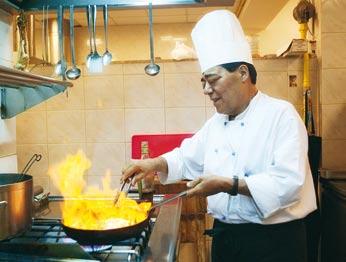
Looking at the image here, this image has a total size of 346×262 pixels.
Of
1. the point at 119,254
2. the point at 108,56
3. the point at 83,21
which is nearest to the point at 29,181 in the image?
the point at 119,254

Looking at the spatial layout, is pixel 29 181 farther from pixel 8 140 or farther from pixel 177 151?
pixel 177 151

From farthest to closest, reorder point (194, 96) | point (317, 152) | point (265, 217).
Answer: point (194, 96) → point (317, 152) → point (265, 217)

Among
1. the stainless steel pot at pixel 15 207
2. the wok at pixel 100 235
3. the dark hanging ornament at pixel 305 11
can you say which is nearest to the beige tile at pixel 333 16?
the dark hanging ornament at pixel 305 11

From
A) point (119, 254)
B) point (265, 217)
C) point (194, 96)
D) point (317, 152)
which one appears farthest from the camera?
point (194, 96)

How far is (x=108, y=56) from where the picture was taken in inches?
88.0

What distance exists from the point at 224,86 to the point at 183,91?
4.37 feet

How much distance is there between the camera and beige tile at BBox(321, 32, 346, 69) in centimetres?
251

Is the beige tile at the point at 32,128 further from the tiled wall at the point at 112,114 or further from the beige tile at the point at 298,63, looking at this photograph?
the beige tile at the point at 298,63

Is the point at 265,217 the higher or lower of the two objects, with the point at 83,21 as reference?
lower

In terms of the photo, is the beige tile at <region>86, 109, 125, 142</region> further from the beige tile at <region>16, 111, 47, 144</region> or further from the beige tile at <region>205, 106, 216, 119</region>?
the beige tile at <region>205, 106, 216, 119</region>

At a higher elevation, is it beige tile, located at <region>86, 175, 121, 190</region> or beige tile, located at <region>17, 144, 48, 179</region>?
beige tile, located at <region>17, 144, 48, 179</region>

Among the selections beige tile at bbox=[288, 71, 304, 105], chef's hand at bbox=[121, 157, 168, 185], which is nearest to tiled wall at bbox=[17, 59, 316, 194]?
beige tile at bbox=[288, 71, 304, 105]

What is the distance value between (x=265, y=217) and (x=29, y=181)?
85cm

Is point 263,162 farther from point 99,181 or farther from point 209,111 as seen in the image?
point 99,181
